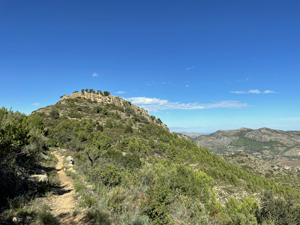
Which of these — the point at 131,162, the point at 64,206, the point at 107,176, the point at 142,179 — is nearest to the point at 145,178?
the point at 142,179

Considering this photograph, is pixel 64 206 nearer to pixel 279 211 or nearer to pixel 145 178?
pixel 145 178

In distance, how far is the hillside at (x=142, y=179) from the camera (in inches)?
311

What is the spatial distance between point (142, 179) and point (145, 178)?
1993mm

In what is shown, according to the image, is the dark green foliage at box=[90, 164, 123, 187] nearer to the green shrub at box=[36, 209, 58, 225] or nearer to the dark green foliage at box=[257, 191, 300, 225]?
the green shrub at box=[36, 209, 58, 225]

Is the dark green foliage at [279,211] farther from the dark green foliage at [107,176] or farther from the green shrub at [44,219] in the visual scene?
the green shrub at [44,219]

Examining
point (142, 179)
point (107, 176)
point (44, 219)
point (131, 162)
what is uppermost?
point (44, 219)

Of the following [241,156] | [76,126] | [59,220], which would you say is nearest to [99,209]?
[59,220]

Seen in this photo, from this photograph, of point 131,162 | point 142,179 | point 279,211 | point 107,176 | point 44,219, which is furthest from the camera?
point 131,162

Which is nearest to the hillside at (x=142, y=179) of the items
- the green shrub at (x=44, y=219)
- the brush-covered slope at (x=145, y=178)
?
the brush-covered slope at (x=145, y=178)

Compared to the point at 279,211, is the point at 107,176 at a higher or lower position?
higher

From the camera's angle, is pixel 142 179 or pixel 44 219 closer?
pixel 44 219

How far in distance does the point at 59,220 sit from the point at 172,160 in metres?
42.5

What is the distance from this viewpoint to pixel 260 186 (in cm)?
5584

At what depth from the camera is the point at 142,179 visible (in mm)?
14711
